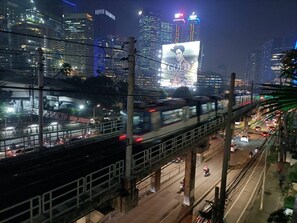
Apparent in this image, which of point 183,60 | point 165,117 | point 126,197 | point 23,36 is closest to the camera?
point 126,197

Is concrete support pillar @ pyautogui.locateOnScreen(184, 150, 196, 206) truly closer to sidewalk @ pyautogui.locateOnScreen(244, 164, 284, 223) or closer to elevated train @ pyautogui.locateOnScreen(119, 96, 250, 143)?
elevated train @ pyautogui.locateOnScreen(119, 96, 250, 143)

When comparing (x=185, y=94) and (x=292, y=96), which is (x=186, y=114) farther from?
(x=185, y=94)

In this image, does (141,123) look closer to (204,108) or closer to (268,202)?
(204,108)

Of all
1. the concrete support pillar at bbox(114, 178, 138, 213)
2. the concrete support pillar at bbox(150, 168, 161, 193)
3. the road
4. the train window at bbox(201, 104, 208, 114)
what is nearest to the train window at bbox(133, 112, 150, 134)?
the concrete support pillar at bbox(114, 178, 138, 213)

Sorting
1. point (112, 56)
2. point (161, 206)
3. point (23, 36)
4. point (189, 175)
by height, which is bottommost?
point (161, 206)

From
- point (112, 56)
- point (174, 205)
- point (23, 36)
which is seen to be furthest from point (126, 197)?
point (23, 36)

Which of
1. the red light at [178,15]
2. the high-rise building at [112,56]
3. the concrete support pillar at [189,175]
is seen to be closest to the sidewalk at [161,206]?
the concrete support pillar at [189,175]

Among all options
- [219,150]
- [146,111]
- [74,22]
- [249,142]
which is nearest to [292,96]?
[146,111]
